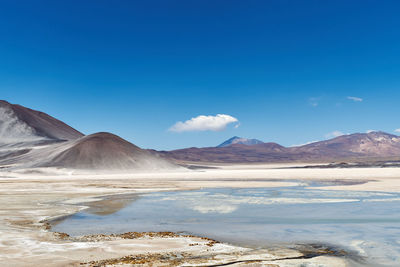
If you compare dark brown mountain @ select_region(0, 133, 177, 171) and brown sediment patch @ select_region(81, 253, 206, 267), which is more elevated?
dark brown mountain @ select_region(0, 133, 177, 171)

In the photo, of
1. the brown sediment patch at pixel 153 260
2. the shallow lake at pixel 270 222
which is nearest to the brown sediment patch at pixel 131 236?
the shallow lake at pixel 270 222

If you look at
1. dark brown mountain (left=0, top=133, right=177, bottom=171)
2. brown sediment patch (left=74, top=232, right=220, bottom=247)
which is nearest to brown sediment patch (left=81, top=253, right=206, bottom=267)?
brown sediment patch (left=74, top=232, right=220, bottom=247)

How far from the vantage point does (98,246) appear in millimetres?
11117

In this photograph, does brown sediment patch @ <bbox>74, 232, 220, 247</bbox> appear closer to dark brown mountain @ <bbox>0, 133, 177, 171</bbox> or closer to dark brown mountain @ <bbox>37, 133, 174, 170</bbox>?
dark brown mountain @ <bbox>0, 133, 177, 171</bbox>

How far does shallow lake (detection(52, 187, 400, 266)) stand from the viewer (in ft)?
39.2

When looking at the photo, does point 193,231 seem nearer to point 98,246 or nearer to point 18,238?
point 98,246

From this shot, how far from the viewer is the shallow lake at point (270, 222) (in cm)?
1196

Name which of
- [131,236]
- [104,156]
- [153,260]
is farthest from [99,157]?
[153,260]

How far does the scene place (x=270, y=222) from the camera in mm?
15734

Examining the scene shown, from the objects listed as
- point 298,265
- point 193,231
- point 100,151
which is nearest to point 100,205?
point 193,231

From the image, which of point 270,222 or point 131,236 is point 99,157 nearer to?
point 270,222

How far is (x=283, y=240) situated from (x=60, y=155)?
104 meters

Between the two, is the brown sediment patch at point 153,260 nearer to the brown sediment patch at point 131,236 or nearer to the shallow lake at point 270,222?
the brown sediment patch at point 131,236

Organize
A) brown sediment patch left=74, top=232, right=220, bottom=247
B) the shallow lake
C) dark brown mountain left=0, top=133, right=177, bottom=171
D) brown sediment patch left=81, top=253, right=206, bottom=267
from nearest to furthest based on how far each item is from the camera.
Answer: brown sediment patch left=81, top=253, right=206, bottom=267 < the shallow lake < brown sediment patch left=74, top=232, right=220, bottom=247 < dark brown mountain left=0, top=133, right=177, bottom=171
